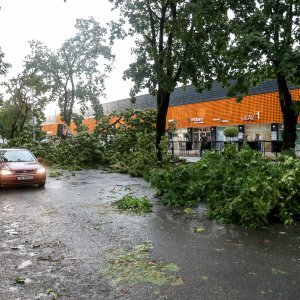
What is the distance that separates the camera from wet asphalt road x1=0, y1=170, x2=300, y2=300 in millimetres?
4121

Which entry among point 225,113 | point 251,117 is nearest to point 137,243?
point 251,117

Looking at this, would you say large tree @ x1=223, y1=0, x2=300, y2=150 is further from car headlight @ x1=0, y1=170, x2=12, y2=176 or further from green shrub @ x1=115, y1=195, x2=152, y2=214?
car headlight @ x1=0, y1=170, x2=12, y2=176

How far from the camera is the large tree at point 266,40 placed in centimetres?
1415

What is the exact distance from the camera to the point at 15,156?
1441cm

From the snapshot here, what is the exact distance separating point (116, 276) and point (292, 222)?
172 inches

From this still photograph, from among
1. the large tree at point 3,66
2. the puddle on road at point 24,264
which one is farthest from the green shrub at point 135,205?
the large tree at point 3,66

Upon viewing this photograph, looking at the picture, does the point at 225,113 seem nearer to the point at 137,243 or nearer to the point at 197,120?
the point at 197,120

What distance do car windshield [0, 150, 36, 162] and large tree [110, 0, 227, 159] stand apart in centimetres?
833

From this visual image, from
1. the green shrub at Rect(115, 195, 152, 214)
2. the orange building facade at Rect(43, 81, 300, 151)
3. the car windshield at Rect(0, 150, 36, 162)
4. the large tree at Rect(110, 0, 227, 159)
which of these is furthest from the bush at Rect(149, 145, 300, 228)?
the orange building facade at Rect(43, 81, 300, 151)

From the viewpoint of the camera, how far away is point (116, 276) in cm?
456

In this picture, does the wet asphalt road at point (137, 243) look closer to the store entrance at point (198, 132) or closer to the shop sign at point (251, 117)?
the shop sign at point (251, 117)

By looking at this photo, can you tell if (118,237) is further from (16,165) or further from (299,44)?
(299,44)

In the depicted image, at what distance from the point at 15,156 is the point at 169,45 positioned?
1119 cm

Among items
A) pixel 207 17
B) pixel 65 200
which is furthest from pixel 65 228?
pixel 207 17
